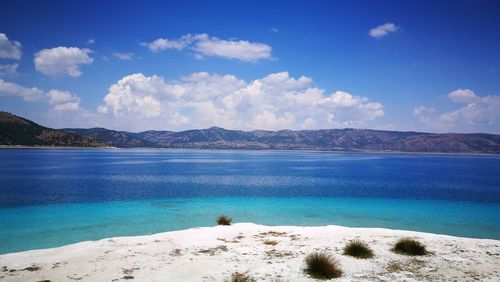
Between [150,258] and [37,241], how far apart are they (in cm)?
1270

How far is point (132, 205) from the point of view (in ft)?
131

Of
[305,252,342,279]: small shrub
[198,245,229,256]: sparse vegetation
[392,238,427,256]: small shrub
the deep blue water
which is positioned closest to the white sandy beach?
[198,245,229,256]: sparse vegetation

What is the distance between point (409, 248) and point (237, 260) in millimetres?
9003

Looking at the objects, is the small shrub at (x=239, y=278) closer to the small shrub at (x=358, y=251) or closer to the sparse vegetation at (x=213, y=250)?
the sparse vegetation at (x=213, y=250)

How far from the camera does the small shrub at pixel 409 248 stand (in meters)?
17.2

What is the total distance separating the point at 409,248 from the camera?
Result: 1734cm

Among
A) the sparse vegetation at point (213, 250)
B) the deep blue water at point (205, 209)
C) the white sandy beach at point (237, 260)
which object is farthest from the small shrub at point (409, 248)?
the deep blue water at point (205, 209)

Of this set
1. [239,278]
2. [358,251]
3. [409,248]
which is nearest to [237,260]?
[239,278]

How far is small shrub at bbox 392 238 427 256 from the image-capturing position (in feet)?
56.3

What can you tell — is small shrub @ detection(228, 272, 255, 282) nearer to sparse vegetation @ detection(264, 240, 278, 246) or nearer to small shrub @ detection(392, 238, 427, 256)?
sparse vegetation @ detection(264, 240, 278, 246)

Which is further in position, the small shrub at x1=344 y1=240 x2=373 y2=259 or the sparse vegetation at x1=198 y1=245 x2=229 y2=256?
the sparse vegetation at x1=198 y1=245 x2=229 y2=256

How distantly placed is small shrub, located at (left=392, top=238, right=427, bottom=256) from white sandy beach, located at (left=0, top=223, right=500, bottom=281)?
0.52 meters

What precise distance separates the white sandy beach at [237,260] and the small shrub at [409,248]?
0.52m

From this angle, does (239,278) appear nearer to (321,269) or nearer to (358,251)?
(321,269)
